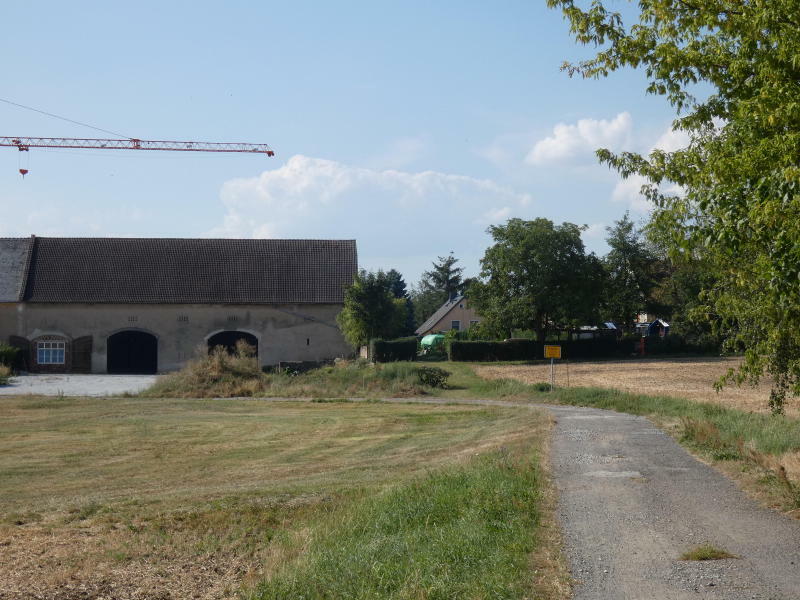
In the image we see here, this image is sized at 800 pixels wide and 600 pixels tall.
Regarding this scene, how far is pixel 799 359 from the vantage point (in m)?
11.4

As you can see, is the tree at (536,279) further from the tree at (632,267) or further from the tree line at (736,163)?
the tree line at (736,163)

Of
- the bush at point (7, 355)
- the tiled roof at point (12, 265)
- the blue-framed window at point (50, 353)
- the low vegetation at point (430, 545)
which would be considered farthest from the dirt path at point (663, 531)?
the tiled roof at point (12, 265)

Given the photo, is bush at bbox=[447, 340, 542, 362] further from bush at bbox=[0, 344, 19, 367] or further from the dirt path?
the dirt path

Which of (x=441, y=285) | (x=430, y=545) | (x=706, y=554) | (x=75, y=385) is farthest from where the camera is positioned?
(x=441, y=285)

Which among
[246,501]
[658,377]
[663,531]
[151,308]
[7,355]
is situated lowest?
[246,501]

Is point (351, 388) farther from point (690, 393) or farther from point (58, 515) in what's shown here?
point (58, 515)

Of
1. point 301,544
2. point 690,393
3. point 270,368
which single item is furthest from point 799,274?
point 270,368

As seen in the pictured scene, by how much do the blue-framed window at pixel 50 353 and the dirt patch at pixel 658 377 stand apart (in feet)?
81.4

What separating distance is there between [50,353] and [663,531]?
164ft

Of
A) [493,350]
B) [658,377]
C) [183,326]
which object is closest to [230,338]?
[183,326]

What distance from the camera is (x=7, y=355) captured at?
50.5 meters

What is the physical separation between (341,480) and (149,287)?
4255 centimetres

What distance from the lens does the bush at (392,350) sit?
54.0 metres

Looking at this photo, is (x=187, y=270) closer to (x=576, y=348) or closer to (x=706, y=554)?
(x=576, y=348)
